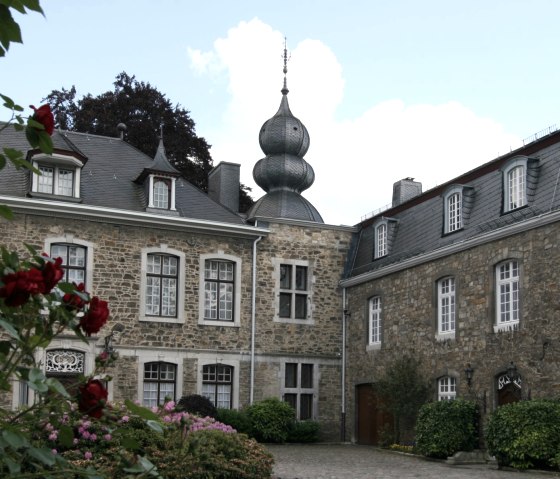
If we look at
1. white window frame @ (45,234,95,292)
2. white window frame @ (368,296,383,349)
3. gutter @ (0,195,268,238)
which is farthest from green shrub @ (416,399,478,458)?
white window frame @ (45,234,95,292)

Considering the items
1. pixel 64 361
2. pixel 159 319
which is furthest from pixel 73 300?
pixel 159 319

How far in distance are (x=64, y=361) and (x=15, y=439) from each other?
17492 millimetres

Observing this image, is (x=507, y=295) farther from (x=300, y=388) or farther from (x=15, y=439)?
(x=15, y=439)

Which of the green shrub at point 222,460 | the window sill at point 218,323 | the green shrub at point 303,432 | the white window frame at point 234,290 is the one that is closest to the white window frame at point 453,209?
the white window frame at point 234,290

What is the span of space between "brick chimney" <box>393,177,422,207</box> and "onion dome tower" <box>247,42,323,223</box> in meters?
2.30

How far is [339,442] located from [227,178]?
774 centimetres

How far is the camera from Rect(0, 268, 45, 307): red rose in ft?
8.59

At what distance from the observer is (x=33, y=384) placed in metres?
2.61

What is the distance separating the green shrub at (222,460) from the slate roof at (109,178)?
386 inches

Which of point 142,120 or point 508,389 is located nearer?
point 508,389

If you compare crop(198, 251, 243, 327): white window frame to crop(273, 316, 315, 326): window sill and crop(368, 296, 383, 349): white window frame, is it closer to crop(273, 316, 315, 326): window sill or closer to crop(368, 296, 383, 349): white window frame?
crop(273, 316, 315, 326): window sill

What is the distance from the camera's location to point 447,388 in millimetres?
18375

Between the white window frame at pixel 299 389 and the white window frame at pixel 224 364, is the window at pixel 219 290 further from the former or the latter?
the white window frame at pixel 299 389

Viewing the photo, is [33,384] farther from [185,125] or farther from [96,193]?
[185,125]
